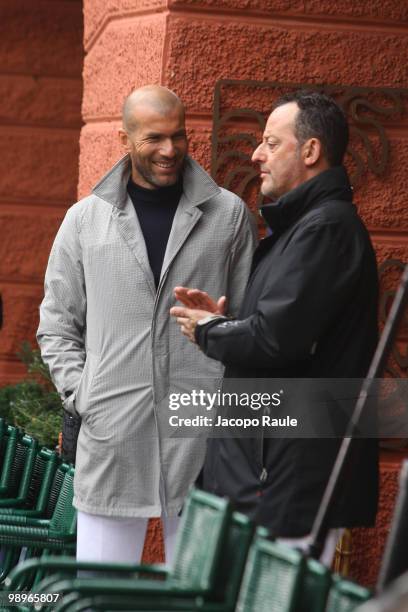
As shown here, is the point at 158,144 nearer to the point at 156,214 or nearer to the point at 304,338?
the point at 156,214

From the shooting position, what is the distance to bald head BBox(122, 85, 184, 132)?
4051 millimetres

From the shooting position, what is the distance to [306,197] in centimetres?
355

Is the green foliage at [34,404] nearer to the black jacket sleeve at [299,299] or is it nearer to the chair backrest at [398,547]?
the black jacket sleeve at [299,299]

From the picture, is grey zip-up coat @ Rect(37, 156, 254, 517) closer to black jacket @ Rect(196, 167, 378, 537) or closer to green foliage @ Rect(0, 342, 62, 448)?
black jacket @ Rect(196, 167, 378, 537)

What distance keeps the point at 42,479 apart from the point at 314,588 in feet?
8.38

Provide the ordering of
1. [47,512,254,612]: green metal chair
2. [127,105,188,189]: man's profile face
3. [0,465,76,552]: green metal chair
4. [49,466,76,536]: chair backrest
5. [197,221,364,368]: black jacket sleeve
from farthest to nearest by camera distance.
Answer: [49,466,76,536]: chair backrest → [0,465,76,552]: green metal chair → [127,105,188,189]: man's profile face → [197,221,364,368]: black jacket sleeve → [47,512,254,612]: green metal chair

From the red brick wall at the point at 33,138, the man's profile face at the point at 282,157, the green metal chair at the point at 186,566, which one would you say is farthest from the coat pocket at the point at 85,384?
the red brick wall at the point at 33,138

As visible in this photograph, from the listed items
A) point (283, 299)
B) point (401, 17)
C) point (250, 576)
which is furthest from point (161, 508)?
point (401, 17)

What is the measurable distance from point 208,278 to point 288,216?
2.00ft

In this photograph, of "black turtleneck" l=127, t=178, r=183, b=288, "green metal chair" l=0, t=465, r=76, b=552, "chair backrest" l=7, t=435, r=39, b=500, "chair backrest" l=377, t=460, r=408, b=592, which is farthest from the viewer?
"chair backrest" l=7, t=435, r=39, b=500

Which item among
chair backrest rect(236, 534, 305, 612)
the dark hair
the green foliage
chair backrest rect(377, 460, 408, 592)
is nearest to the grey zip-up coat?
the dark hair

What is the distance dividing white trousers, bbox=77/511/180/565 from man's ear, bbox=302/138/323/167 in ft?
3.77

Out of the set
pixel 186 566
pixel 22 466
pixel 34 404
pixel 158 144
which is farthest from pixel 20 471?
pixel 186 566

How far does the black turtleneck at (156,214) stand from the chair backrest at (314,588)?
1614mm
